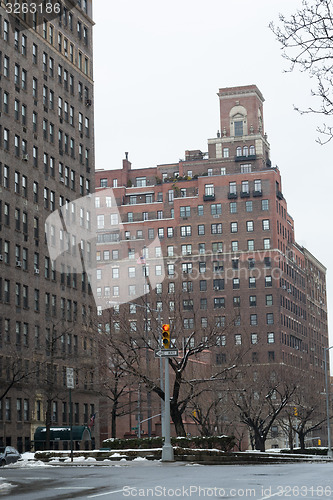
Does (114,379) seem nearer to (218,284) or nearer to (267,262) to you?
(218,284)

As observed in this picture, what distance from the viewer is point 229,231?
149500 millimetres

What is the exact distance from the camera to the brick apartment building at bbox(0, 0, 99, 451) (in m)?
76.1

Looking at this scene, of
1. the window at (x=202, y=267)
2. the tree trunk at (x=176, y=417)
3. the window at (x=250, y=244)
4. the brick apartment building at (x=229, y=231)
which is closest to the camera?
the tree trunk at (x=176, y=417)

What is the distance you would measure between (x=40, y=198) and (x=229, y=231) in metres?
69.4

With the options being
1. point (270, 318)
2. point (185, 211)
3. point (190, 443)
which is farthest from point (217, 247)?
point (190, 443)

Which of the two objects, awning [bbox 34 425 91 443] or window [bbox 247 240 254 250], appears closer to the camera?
awning [bbox 34 425 91 443]

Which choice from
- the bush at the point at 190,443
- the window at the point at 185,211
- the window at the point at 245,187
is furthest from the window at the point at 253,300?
the bush at the point at 190,443

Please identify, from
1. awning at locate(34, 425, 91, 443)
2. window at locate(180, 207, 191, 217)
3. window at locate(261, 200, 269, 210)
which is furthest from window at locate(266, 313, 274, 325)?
awning at locate(34, 425, 91, 443)

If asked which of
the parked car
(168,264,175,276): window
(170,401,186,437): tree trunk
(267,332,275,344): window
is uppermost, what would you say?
(168,264,175,276): window

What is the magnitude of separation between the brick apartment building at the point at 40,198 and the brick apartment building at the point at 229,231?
49595 mm

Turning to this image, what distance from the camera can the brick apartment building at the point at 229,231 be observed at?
145625mm

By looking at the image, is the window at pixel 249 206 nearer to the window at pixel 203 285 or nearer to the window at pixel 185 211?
the window at pixel 185 211

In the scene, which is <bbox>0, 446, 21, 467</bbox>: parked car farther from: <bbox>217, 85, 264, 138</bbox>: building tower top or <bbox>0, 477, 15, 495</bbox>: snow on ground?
<bbox>217, 85, 264, 138</bbox>: building tower top

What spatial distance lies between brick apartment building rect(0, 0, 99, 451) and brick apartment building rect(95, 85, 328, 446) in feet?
163
